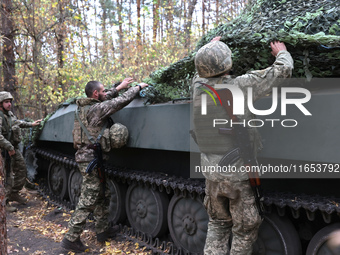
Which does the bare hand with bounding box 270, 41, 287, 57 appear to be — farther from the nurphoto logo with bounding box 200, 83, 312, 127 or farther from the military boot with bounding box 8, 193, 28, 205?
the military boot with bounding box 8, 193, 28, 205

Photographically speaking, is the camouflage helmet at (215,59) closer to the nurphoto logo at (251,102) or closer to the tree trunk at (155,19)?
the nurphoto logo at (251,102)

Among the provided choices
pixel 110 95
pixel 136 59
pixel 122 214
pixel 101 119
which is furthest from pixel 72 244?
pixel 136 59

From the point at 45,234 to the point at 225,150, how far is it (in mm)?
3439

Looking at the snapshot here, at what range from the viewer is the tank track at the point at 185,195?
2.69 m

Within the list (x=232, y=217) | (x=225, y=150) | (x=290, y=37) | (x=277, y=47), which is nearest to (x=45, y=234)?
(x=232, y=217)

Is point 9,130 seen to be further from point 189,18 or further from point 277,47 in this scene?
point 189,18

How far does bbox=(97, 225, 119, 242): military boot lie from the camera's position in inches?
186

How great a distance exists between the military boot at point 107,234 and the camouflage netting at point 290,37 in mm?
2100

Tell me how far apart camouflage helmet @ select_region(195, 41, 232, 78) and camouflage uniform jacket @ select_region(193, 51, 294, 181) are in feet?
0.24

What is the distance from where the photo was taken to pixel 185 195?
4.00m

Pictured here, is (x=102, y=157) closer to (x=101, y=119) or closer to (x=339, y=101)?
(x=101, y=119)

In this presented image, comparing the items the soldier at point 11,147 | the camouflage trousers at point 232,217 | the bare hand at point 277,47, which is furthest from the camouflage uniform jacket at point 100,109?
the soldier at point 11,147

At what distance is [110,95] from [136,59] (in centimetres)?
1161

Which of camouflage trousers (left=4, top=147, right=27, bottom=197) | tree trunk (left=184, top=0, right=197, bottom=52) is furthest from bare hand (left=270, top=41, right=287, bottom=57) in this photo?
tree trunk (left=184, top=0, right=197, bottom=52)
